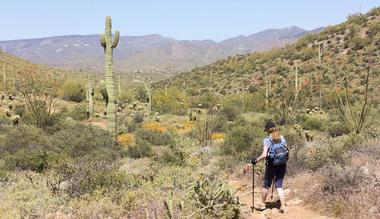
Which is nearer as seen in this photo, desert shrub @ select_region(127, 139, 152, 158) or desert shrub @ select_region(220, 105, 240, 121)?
desert shrub @ select_region(127, 139, 152, 158)

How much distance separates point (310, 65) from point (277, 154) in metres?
31.6

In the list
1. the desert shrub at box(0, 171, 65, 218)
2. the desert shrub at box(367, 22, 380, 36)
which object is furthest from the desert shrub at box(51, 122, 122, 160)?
the desert shrub at box(367, 22, 380, 36)

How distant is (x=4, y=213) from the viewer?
684 cm

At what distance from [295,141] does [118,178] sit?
19.2 ft

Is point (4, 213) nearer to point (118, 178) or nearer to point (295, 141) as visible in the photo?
point (118, 178)

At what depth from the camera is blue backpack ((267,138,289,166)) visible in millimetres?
7523

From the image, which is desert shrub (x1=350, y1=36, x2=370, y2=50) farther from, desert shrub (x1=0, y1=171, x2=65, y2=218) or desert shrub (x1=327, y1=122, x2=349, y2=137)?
desert shrub (x1=0, y1=171, x2=65, y2=218)

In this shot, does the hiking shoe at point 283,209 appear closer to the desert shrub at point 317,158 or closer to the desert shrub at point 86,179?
the desert shrub at point 317,158

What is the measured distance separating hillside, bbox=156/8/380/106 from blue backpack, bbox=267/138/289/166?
2423 centimetres

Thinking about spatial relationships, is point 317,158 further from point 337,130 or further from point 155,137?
point 337,130

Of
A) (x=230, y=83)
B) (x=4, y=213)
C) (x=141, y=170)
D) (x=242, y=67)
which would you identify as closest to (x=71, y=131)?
(x=141, y=170)

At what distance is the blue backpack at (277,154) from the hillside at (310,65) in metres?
24.2

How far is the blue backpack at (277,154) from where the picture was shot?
24.7 ft

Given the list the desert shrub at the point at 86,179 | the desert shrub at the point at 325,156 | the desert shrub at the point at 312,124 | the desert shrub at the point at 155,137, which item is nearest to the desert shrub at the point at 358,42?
the desert shrub at the point at 312,124
